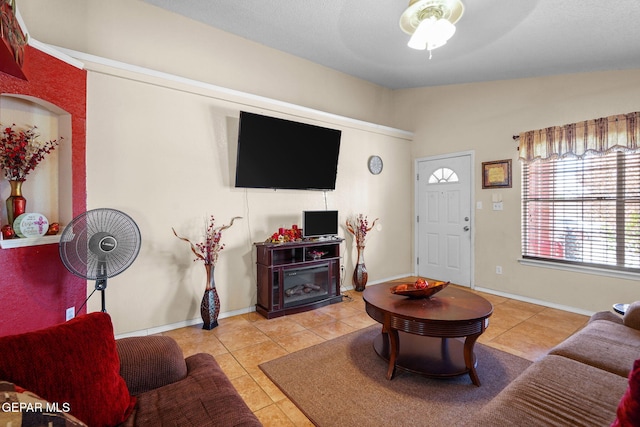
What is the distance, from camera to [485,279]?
14.4 ft

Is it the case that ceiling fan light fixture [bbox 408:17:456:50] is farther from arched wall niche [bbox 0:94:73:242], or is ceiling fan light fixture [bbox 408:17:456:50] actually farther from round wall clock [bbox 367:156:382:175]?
arched wall niche [bbox 0:94:73:242]

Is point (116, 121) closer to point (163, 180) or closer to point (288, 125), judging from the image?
point (163, 180)

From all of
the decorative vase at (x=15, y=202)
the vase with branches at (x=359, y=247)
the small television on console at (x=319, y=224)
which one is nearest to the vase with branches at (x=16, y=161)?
the decorative vase at (x=15, y=202)

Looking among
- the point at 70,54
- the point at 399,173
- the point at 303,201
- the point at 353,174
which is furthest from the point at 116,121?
the point at 399,173

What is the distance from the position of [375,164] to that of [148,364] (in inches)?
161

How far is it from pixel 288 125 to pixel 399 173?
2335 millimetres

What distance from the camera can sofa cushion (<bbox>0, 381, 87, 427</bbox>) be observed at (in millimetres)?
676

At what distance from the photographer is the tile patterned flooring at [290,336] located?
6.70 feet

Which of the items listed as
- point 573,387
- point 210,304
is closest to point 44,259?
point 210,304

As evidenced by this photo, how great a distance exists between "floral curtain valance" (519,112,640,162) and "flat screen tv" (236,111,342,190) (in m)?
2.43

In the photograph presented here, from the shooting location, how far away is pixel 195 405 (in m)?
1.22

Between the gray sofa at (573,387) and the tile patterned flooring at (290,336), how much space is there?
2.69ft

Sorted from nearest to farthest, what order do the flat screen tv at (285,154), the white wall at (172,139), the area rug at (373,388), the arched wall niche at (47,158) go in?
the area rug at (373,388), the arched wall niche at (47,158), the white wall at (172,139), the flat screen tv at (285,154)

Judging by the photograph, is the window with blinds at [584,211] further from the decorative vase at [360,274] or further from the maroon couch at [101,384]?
the maroon couch at [101,384]
